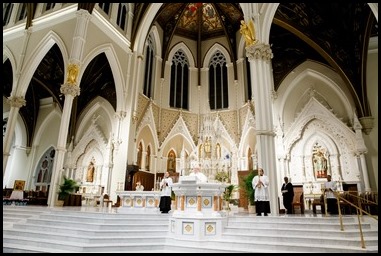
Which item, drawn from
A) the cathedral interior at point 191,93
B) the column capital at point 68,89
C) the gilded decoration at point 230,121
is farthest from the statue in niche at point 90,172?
the gilded decoration at point 230,121

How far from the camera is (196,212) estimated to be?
6020 millimetres

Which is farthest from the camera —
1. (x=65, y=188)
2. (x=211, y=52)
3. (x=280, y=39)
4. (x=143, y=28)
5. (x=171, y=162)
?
(x=211, y=52)

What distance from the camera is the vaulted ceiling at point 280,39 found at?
12.9 metres

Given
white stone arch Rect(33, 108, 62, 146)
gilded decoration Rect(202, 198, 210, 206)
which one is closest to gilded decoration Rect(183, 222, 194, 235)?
gilded decoration Rect(202, 198, 210, 206)

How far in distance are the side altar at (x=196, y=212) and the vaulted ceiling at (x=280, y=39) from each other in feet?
35.1

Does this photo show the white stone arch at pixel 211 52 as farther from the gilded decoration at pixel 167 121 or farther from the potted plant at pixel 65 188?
the potted plant at pixel 65 188

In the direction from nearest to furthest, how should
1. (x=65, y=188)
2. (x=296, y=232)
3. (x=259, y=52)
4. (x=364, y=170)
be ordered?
(x=296, y=232) → (x=259, y=52) → (x=65, y=188) → (x=364, y=170)

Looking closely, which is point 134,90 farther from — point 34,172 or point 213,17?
point 34,172

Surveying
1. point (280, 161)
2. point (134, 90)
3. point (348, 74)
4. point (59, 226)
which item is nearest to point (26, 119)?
point (134, 90)

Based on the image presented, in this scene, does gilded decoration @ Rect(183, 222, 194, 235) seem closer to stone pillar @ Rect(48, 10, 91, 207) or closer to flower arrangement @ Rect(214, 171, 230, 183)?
stone pillar @ Rect(48, 10, 91, 207)

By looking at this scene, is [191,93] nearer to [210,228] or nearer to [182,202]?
[182,202]

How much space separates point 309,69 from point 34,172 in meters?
20.8

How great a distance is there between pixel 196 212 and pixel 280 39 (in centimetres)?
1349

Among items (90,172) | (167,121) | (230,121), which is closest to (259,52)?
(230,121)
